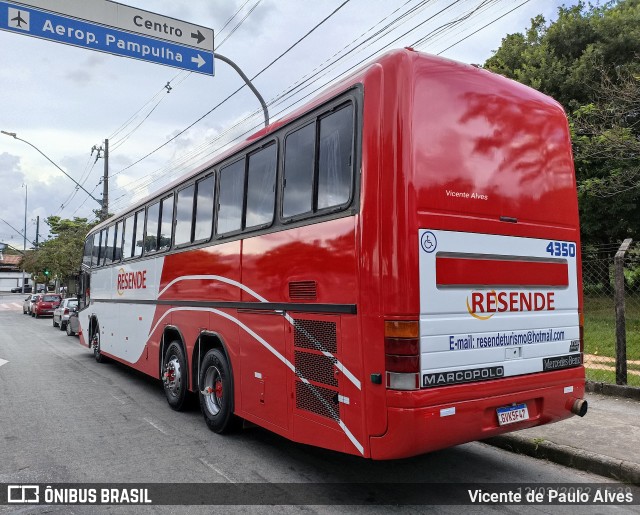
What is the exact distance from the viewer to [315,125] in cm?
495

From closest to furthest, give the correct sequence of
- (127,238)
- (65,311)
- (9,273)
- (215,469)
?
(215,469), (127,238), (65,311), (9,273)

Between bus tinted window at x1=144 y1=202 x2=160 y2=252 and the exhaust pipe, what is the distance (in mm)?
6496

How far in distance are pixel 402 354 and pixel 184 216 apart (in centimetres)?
486

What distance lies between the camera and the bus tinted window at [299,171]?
16.3 ft

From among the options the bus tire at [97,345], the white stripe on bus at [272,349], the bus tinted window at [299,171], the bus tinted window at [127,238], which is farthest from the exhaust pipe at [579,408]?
the bus tire at [97,345]

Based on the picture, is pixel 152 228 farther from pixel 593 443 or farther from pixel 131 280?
pixel 593 443

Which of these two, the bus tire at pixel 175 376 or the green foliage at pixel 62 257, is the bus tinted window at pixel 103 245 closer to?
the bus tire at pixel 175 376

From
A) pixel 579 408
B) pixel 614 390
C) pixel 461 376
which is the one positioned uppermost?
pixel 461 376

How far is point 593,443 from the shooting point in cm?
561

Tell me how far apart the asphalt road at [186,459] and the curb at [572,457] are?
0.12m

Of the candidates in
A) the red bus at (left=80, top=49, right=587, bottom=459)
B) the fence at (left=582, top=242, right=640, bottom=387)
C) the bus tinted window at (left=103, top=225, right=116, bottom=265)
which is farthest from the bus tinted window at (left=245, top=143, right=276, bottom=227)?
the bus tinted window at (left=103, top=225, right=116, bottom=265)

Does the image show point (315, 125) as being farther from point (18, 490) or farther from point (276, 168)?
point (18, 490)

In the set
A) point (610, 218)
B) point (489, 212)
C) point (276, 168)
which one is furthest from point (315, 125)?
point (610, 218)

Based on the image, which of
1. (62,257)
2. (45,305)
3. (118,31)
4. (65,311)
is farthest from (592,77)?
(62,257)
